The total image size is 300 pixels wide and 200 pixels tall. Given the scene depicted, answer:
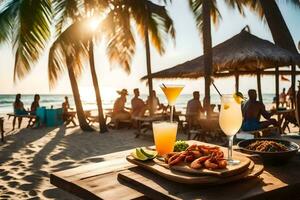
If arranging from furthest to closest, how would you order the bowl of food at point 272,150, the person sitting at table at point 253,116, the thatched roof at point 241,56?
1. the thatched roof at point 241,56
2. the person sitting at table at point 253,116
3. the bowl of food at point 272,150

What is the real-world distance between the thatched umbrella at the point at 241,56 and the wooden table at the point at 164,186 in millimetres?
6579

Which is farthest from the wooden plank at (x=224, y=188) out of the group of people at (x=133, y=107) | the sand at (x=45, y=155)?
the group of people at (x=133, y=107)

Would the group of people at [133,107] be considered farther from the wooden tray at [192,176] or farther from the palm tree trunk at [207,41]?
the wooden tray at [192,176]

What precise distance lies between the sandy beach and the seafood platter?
53 cm

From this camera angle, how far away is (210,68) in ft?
25.0

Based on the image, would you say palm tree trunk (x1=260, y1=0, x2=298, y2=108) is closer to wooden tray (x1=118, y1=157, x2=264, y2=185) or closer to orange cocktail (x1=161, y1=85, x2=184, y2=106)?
orange cocktail (x1=161, y1=85, x2=184, y2=106)

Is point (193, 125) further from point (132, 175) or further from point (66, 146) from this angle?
point (132, 175)

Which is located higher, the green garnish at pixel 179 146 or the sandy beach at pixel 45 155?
the green garnish at pixel 179 146

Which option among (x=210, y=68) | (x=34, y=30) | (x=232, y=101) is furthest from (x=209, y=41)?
(x=232, y=101)

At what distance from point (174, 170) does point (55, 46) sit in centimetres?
880

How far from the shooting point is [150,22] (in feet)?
34.3

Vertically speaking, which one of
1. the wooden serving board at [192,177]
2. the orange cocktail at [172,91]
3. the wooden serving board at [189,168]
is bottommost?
the wooden serving board at [192,177]

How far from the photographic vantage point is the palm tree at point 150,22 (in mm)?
9984

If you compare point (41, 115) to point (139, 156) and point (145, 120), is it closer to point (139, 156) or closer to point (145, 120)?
point (145, 120)
